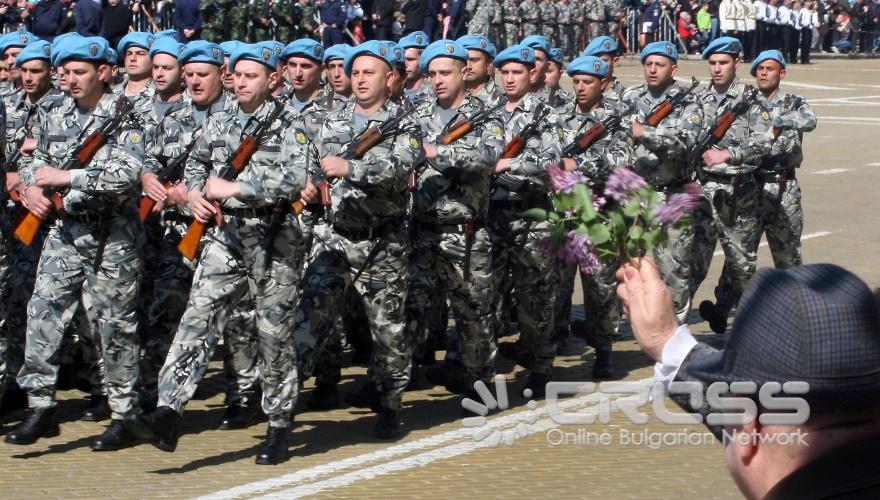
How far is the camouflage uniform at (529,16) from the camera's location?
1437 inches

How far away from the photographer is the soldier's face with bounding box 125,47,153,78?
1081 cm


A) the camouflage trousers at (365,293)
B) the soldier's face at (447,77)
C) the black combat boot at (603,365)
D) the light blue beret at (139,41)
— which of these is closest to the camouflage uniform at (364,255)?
the camouflage trousers at (365,293)

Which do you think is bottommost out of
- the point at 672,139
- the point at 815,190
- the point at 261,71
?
the point at 815,190

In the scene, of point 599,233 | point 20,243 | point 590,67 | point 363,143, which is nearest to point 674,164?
point 590,67

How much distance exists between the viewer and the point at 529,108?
9.37 m

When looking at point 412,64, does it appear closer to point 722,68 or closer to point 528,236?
point 722,68

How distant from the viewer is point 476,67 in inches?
387

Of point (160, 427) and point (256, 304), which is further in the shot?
point (256, 304)

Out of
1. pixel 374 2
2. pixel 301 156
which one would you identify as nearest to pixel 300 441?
pixel 301 156

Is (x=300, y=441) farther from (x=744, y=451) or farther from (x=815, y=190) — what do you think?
(x=815, y=190)

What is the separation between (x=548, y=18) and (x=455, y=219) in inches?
1140

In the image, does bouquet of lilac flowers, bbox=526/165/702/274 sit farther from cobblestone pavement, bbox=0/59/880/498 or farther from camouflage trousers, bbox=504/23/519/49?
camouflage trousers, bbox=504/23/519/49

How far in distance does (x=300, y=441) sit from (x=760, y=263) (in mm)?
7100

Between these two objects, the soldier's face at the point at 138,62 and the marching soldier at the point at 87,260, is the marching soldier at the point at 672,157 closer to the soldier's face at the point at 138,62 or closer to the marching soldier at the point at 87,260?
the soldier's face at the point at 138,62
